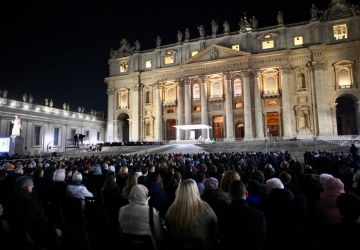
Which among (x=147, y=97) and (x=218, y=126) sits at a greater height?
(x=147, y=97)

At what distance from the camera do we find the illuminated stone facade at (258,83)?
37.5 meters

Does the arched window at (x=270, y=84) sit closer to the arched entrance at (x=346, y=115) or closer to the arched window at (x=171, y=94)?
the arched entrance at (x=346, y=115)

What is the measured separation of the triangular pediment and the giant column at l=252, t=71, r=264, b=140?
12.3ft

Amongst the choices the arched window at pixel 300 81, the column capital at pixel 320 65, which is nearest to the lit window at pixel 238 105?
the arched window at pixel 300 81

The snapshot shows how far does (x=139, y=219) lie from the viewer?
348 cm

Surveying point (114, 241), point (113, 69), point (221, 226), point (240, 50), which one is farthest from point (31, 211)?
point (113, 69)

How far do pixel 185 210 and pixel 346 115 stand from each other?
45.1 meters

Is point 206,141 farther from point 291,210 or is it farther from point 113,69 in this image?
point 291,210

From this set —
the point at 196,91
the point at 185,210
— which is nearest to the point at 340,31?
the point at 196,91

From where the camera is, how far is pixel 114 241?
415cm

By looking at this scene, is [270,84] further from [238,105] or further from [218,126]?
[218,126]

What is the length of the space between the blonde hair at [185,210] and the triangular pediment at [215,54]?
40.2m

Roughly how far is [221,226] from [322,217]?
6.35ft

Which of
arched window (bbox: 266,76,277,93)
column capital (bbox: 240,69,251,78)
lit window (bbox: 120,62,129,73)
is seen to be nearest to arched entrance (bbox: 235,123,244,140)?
arched window (bbox: 266,76,277,93)
